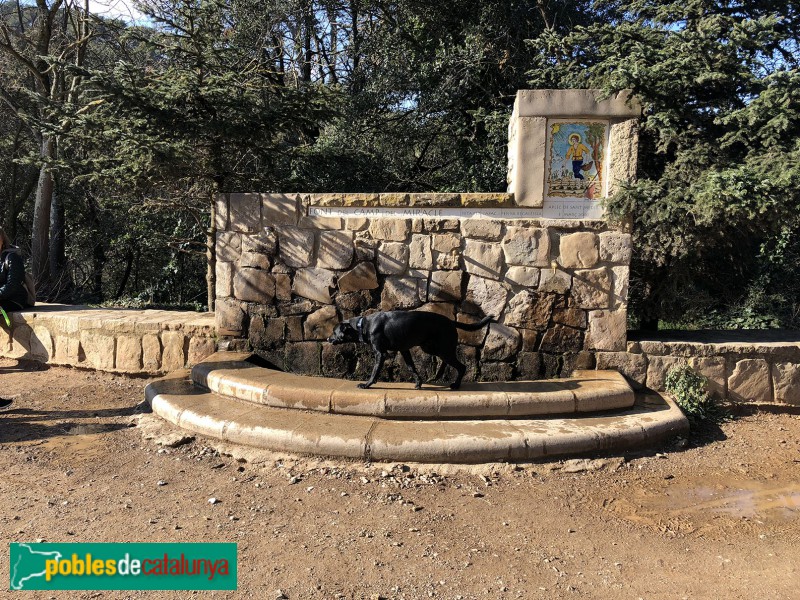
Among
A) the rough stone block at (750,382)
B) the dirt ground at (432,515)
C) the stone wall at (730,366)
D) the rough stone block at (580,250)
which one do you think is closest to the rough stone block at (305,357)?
the dirt ground at (432,515)

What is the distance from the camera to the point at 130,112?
263 inches

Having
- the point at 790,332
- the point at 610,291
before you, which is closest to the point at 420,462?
the point at 610,291

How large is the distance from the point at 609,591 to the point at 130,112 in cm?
679

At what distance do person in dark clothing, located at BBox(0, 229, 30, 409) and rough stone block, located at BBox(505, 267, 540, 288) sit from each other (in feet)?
20.0

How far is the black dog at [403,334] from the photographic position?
4.75 meters

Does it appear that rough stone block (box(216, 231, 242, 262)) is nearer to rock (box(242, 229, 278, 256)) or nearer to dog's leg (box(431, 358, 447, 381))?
rock (box(242, 229, 278, 256))

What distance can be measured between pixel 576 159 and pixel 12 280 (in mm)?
6836

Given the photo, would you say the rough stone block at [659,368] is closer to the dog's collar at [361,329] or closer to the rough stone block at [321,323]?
the dog's collar at [361,329]

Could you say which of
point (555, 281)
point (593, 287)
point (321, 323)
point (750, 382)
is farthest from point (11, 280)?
point (750, 382)

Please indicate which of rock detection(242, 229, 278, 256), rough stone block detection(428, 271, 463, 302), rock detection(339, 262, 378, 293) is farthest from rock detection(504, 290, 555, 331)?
rock detection(242, 229, 278, 256)

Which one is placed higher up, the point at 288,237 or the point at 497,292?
the point at 288,237

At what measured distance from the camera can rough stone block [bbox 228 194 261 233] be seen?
5.80 metres

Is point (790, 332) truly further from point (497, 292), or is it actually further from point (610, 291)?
point (497, 292)

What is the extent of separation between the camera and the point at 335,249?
5.64m
